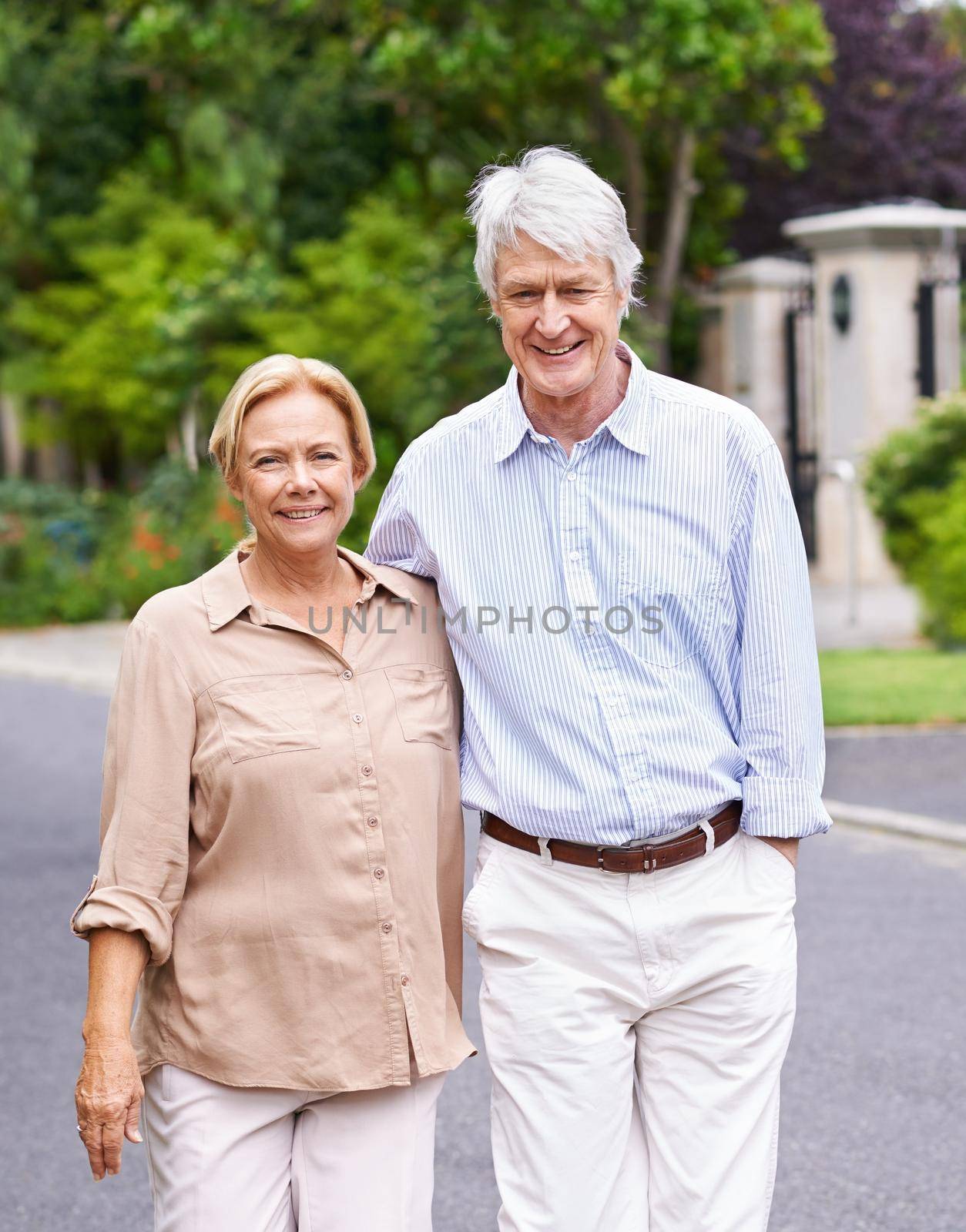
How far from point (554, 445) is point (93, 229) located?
22.0 meters

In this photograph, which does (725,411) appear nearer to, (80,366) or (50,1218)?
(50,1218)

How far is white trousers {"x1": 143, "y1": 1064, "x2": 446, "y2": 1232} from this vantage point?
2.62 meters

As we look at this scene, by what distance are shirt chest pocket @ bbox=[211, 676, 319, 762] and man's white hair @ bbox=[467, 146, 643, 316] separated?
27.7 inches

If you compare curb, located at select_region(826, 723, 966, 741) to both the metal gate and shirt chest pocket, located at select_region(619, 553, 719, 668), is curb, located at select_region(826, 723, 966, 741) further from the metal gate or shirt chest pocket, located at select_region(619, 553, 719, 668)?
the metal gate

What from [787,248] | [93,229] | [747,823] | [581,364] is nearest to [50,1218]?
[747,823]

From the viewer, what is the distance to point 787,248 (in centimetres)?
2555

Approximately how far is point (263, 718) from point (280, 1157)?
2.19 ft

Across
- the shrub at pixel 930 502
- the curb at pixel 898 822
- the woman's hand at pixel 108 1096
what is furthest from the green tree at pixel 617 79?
the woman's hand at pixel 108 1096

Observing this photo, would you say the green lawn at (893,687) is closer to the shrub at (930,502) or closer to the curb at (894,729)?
the curb at (894,729)

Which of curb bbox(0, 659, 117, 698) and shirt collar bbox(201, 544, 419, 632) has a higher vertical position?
shirt collar bbox(201, 544, 419, 632)

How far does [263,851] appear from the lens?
2.63 m

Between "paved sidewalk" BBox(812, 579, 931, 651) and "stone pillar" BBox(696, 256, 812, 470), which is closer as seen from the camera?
"paved sidewalk" BBox(812, 579, 931, 651)

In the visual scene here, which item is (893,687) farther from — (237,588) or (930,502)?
(237,588)

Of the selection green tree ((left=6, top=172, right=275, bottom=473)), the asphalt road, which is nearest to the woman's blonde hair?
the asphalt road
